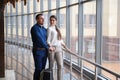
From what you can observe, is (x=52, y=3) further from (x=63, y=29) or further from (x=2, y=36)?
(x=2, y=36)

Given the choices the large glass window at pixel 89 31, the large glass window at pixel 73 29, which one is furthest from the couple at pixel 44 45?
the large glass window at pixel 73 29

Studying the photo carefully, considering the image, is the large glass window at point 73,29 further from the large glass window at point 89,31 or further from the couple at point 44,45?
the couple at point 44,45

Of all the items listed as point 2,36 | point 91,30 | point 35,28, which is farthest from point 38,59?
point 91,30

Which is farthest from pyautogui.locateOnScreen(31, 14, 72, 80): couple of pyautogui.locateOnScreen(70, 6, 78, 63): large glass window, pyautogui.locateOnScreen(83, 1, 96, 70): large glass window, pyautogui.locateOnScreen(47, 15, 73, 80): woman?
pyautogui.locateOnScreen(70, 6, 78, 63): large glass window

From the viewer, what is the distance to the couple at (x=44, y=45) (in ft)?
13.9

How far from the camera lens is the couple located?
4239 mm

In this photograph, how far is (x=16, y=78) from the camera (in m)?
5.75

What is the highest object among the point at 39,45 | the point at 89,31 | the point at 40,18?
the point at 40,18

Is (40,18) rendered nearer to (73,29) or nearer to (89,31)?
(89,31)

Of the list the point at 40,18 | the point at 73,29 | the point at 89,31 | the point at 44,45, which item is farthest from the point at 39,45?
the point at 73,29

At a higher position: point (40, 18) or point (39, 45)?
point (40, 18)

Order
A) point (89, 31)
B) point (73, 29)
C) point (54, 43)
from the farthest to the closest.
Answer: point (73, 29) < point (89, 31) < point (54, 43)

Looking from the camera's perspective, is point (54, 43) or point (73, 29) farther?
point (73, 29)

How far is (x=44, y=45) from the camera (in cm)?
423
